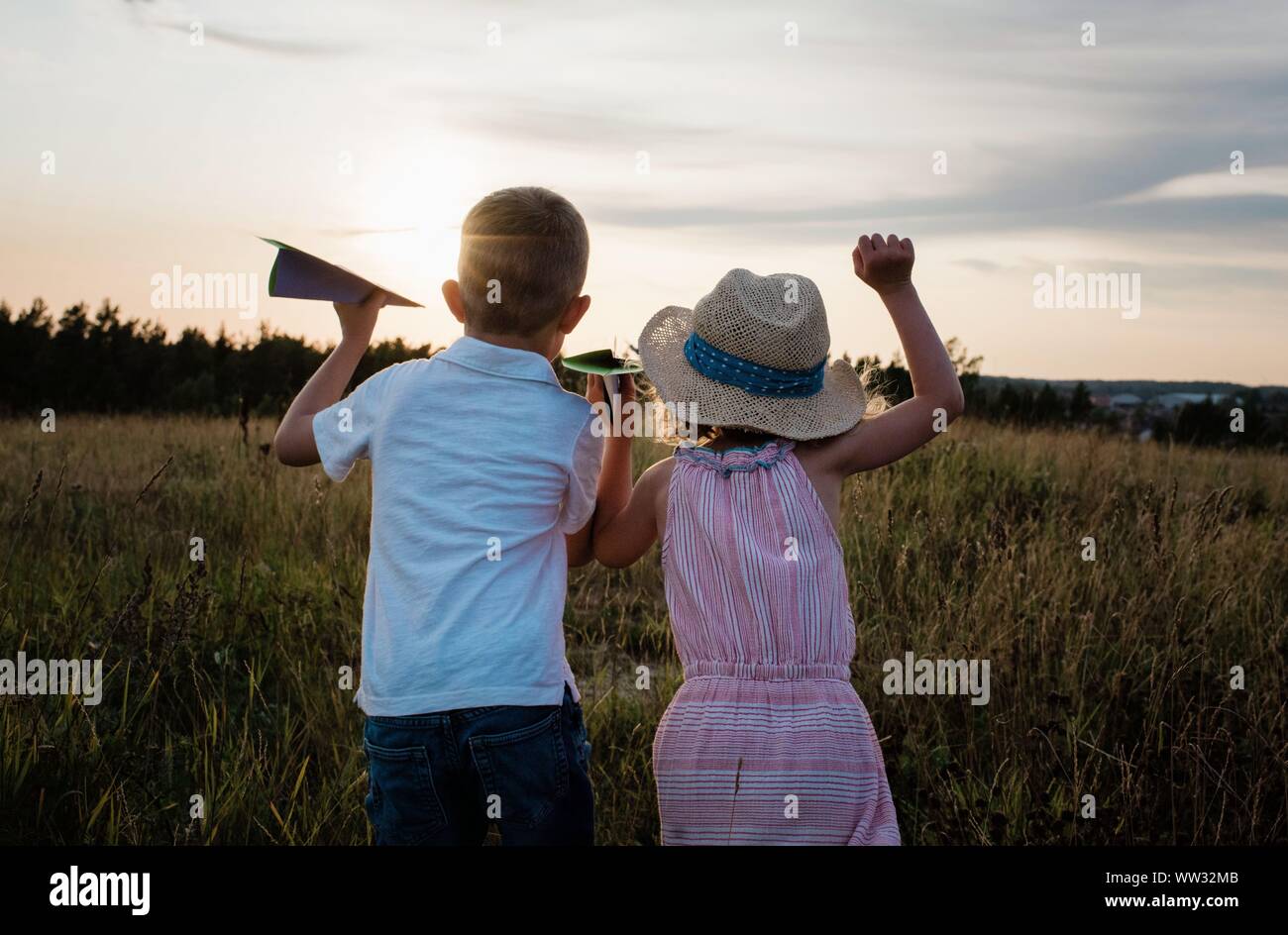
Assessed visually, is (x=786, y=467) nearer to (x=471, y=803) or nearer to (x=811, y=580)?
(x=811, y=580)

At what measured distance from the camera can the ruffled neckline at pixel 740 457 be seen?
2.30 metres

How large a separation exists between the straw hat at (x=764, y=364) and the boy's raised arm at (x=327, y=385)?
→ 0.64 metres

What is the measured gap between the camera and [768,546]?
2.23 metres

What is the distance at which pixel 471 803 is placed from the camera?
2.02m

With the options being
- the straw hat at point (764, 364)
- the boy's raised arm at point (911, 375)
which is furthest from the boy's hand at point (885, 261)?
the straw hat at point (764, 364)

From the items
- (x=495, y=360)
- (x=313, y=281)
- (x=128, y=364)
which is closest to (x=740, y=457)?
(x=495, y=360)

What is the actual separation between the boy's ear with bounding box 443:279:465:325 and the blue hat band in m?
0.56

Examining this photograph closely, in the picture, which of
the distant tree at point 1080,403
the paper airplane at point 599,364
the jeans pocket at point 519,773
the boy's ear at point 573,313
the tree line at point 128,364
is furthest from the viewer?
the tree line at point 128,364

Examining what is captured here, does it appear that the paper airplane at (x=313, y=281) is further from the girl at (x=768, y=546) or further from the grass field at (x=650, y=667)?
the grass field at (x=650, y=667)

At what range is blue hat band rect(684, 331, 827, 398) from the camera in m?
2.33

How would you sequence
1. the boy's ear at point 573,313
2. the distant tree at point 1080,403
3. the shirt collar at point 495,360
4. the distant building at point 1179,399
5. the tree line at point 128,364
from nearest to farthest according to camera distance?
the shirt collar at point 495,360 < the boy's ear at point 573,313 < the distant tree at point 1080,403 < the distant building at point 1179,399 < the tree line at point 128,364

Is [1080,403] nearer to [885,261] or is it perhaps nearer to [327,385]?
[885,261]

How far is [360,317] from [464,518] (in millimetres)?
619

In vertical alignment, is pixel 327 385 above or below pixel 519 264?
below
